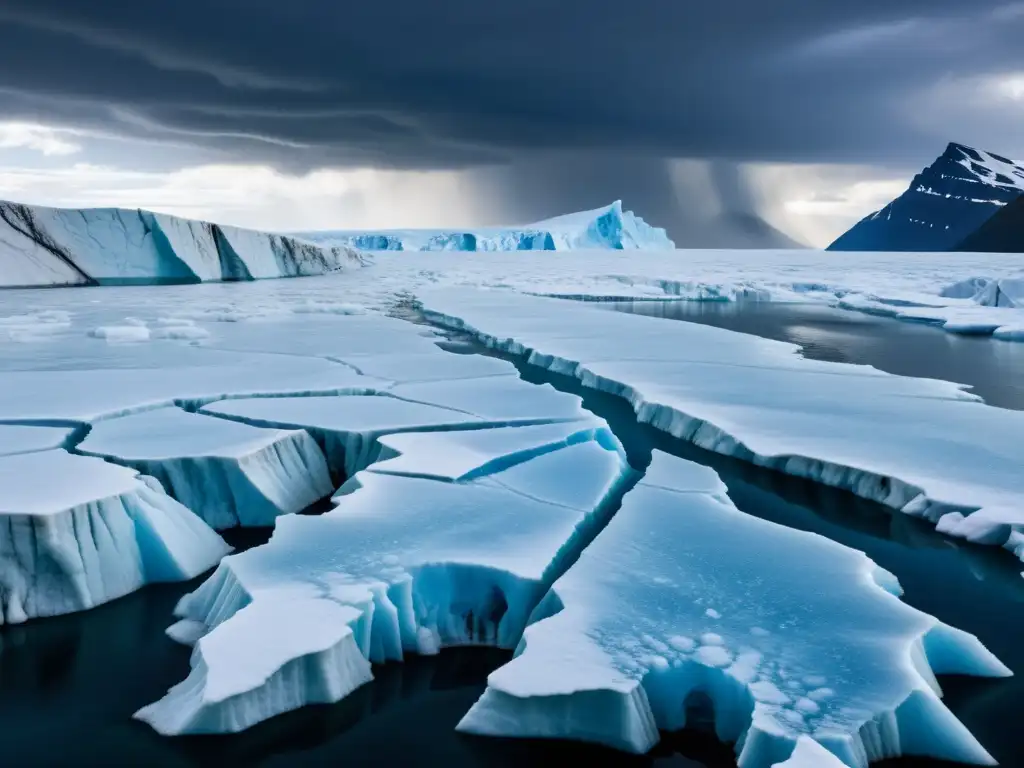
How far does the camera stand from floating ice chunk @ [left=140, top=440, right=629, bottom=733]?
2.50 metres

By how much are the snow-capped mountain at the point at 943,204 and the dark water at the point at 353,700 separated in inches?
6093

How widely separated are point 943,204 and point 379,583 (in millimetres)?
170814

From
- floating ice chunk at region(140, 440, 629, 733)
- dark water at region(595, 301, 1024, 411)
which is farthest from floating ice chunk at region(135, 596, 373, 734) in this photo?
dark water at region(595, 301, 1024, 411)

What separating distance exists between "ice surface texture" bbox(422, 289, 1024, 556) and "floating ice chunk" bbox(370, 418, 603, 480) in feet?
3.29

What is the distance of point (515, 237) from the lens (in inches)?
2178

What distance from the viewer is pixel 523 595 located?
292 centimetres

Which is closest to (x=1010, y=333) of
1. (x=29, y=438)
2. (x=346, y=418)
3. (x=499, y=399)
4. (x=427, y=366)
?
(x=427, y=366)

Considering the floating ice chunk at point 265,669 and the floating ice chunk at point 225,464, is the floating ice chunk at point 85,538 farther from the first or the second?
the floating ice chunk at point 265,669

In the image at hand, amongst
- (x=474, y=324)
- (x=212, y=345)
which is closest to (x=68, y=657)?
(x=212, y=345)

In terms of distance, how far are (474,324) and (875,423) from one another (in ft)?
20.3

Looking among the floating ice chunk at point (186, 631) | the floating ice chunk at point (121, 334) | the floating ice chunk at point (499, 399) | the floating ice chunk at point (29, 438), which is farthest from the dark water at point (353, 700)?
the floating ice chunk at point (121, 334)

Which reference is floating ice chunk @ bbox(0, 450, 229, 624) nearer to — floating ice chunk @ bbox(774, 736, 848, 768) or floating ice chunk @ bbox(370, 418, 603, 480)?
floating ice chunk @ bbox(370, 418, 603, 480)

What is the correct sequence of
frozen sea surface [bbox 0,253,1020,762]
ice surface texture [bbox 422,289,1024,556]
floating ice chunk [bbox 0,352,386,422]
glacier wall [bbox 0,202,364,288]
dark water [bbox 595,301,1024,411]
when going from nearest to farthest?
1. frozen sea surface [bbox 0,253,1020,762]
2. ice surface texture [bbox 422,289,1024,556]
3. floating ice chunk [bbox 0,352,386,422]
4. dark water [bbox 595,301,1024,411]
5. glacier wall [bbox 0,202,364,288]

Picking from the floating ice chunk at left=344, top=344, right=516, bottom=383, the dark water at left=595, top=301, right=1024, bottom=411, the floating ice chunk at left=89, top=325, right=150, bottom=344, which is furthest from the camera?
the floating ice chunk at left=89, top=325, right=150, bottom=344
